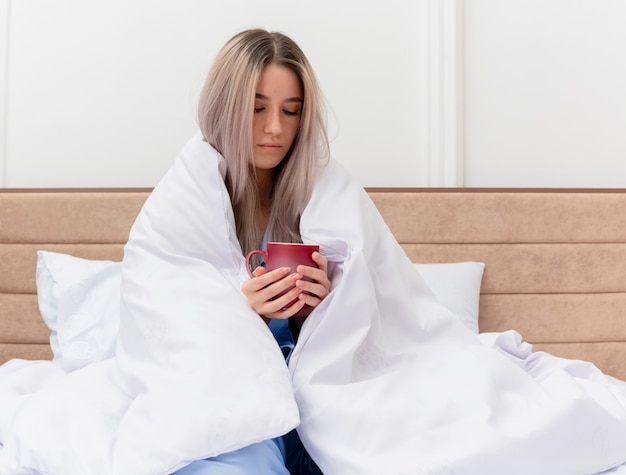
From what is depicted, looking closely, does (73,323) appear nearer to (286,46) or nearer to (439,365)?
(286,46)

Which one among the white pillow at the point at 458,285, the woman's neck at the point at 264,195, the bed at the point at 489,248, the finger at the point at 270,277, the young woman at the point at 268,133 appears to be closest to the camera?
the finger at the point at 270,277

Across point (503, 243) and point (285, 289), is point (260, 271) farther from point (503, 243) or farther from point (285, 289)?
point (503, 243)

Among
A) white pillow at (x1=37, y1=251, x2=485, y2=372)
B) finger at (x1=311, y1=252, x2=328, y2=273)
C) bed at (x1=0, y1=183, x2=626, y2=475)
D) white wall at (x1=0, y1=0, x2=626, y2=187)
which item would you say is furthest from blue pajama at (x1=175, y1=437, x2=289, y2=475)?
white wall at (x1=0, y1=0, x2=626, y2=187)

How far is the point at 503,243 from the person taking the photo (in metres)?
2.20

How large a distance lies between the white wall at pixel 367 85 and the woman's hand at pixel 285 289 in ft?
3.62

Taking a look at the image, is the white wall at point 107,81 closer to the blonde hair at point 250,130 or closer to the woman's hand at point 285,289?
the blonde hair at point 250,130

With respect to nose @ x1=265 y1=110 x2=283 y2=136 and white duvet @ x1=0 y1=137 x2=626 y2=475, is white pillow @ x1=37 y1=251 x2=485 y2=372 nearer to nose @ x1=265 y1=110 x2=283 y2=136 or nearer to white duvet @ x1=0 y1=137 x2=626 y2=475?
white duvet @ x1=0 y1=137 x2=626 y2=475

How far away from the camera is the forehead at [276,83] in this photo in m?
1.45

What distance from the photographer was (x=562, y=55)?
2.43m

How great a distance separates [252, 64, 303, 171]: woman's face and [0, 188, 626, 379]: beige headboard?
698mm

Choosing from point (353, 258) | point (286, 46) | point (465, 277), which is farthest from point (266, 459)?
point (465, 277)

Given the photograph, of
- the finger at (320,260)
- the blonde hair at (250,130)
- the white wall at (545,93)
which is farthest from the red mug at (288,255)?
the white wall at (545,93)

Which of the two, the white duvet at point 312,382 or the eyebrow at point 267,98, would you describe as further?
the eyebrow at point 267,98

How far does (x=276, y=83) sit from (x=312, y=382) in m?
0.63
